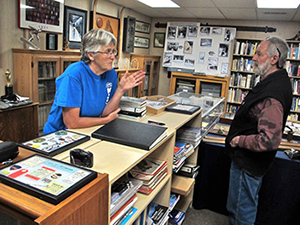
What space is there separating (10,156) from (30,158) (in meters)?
0.07

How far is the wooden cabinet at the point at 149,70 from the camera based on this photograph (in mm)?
5711

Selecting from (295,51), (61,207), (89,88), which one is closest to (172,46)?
(295,51)

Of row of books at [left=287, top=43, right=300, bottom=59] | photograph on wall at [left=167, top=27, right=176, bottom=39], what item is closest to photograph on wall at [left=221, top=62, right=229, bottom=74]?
row of books at [left=287, top=43, right=300, bottom=59]

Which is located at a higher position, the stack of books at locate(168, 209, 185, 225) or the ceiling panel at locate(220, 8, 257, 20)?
the ceiling panel at locate(220, 8, 257, 20)

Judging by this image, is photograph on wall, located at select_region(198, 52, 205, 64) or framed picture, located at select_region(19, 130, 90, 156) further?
photograph on wall, located at select_region(198, 52, 205, 64)

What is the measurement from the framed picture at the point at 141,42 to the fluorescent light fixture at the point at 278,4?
107 inches

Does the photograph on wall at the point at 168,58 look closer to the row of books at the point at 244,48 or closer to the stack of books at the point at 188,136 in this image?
the row of books at the point at 244,48

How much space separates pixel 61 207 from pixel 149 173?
0.83m

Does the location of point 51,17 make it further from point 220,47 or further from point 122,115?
point 220,47

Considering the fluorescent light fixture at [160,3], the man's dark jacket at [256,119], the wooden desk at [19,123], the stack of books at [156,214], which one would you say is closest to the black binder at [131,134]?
the stack of books at [156,214]

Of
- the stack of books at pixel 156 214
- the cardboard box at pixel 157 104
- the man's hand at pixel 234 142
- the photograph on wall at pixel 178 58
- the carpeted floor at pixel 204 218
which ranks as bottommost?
the carpeted floor at pixel 204 218

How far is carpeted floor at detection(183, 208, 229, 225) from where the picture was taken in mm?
2518

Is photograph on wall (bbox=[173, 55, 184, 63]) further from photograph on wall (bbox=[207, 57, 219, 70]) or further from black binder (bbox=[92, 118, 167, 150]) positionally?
black binder (bbox=[92, 118, 167, 150])

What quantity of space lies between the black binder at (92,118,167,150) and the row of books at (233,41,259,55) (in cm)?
475
